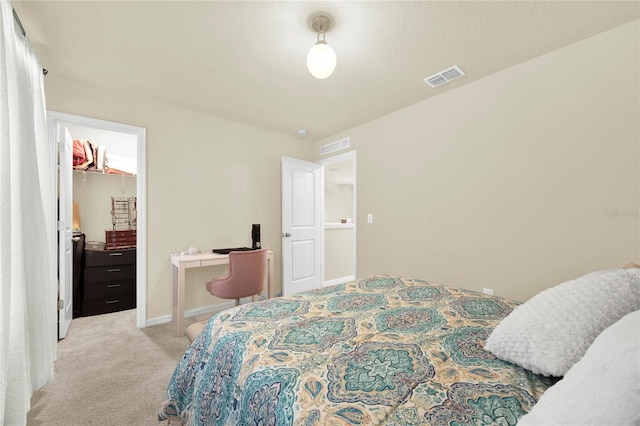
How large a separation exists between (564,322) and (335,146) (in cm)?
363

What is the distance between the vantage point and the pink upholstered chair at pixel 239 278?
277cm

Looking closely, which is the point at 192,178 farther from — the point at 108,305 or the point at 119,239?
the point at 108,305

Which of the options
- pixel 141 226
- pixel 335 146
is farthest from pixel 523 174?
pixel 141 226

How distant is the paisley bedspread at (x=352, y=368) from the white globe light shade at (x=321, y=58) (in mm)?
1457

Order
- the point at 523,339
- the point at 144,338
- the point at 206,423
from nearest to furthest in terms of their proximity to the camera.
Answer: the point at 523,339, the point at 206,423, the point at 144,338

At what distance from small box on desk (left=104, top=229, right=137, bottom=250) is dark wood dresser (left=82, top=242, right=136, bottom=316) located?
12 cm

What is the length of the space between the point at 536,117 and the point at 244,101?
9.11 feet

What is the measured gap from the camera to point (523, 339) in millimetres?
933

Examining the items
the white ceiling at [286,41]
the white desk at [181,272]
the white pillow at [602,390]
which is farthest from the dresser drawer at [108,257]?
the white pillow at [602,390]

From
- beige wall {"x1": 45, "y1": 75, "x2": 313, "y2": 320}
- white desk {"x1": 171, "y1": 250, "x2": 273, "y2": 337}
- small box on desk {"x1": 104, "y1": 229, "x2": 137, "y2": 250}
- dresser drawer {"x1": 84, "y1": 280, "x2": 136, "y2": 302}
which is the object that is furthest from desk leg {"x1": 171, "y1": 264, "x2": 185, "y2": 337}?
small box on desk {"x1": 104, "y1": 229, "x2": 137, "y2": 250}

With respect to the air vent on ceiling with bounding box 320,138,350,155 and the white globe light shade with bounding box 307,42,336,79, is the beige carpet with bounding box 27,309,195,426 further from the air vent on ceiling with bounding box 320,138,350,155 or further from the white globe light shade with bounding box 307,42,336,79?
the air vent on ceiling with bounding box 320,138,350,155

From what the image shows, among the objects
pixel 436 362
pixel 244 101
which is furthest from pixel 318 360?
pixel 244 101

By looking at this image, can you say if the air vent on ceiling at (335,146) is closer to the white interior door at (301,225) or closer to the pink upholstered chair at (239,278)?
the white interior door at (301,225)

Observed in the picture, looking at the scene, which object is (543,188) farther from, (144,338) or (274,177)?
(144,338)
